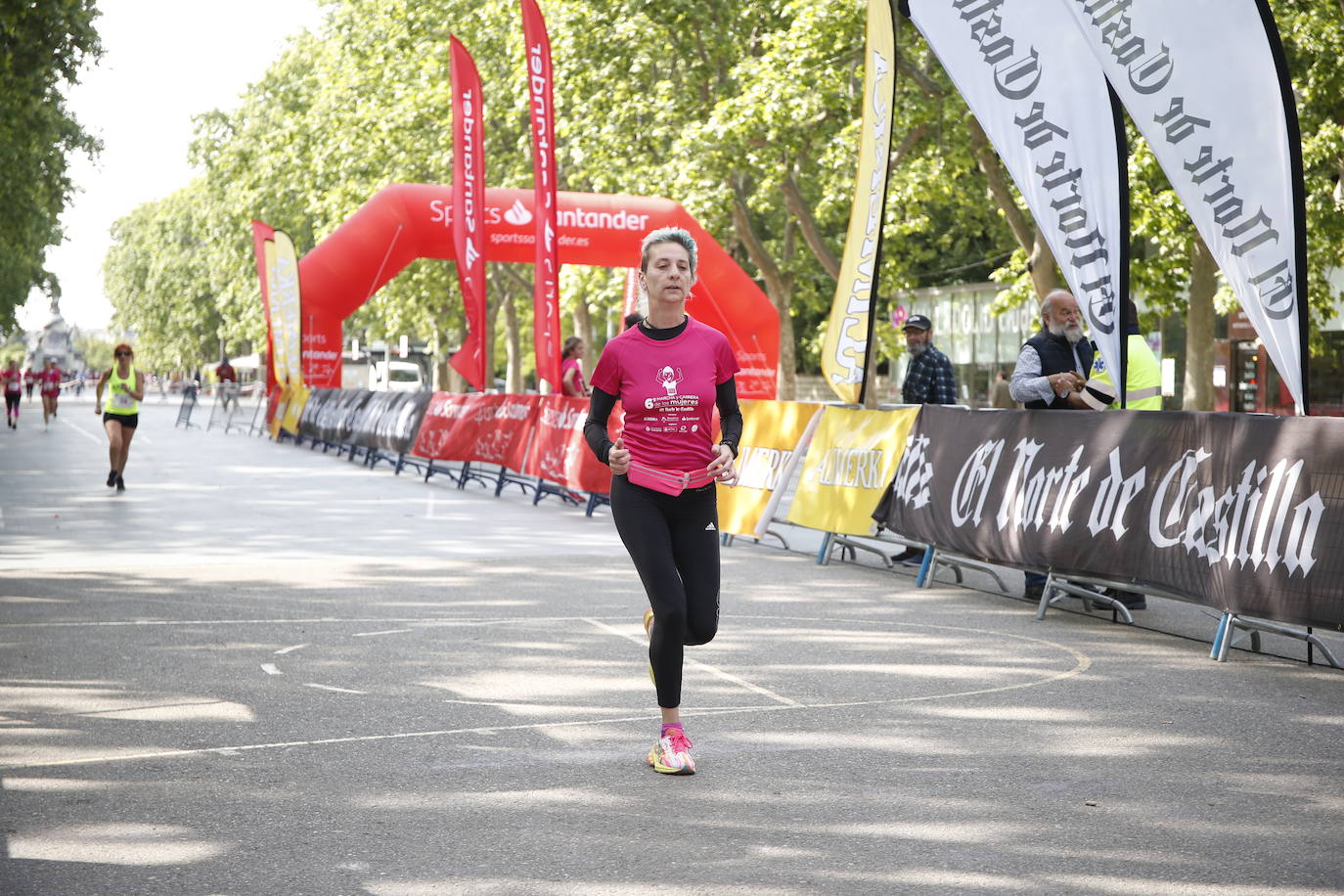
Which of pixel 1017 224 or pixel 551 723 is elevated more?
pixel 1017 224

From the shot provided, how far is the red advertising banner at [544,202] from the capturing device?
2052 cm

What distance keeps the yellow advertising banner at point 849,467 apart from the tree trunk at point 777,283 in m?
21.7

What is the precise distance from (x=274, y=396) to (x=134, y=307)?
56336 mm

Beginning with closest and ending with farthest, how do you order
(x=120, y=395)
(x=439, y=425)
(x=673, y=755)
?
(x=673, y=755) < (x=120, y=395) < (x=439, y=425)

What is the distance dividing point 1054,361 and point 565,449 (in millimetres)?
8362

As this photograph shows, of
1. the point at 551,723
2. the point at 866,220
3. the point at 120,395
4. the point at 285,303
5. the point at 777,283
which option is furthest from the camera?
the point at 777,283

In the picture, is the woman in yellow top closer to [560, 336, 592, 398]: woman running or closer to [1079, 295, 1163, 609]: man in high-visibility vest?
[560, 336, 592, 398]: woman running

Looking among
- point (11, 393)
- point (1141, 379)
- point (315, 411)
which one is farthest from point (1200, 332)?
point (11, 393)

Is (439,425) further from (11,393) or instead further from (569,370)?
(11,393)

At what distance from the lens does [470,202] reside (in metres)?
24.4

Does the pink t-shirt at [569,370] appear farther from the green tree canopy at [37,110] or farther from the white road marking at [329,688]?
the white road marking at [329,688]

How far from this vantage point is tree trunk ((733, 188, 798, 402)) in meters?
36.3

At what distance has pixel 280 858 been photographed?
15.7ft

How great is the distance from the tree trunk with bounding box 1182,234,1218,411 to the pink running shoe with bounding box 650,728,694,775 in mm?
21832
